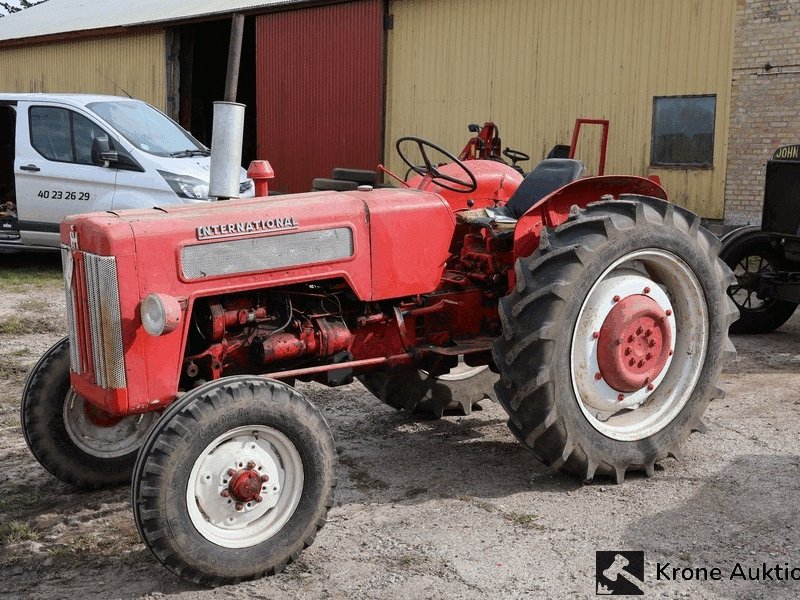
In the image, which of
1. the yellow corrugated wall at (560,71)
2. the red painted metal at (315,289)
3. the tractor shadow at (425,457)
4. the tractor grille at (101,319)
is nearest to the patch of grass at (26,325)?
the tractor shadow at (425,457)

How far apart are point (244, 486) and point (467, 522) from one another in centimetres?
100

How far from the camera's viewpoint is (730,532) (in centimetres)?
377

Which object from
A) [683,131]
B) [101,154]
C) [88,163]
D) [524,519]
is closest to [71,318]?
[524,519]

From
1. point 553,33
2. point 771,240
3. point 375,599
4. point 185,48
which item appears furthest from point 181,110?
point 375,599

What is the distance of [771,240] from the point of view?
7.51m

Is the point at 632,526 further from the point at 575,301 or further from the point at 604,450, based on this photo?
the point at 575,301

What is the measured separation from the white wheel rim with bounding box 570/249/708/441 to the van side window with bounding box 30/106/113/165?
7.13 meters

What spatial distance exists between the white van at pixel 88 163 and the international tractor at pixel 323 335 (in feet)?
18.0

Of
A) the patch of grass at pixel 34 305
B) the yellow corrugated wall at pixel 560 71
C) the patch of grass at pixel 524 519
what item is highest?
the yellow corrugated wall at pixel 560 71

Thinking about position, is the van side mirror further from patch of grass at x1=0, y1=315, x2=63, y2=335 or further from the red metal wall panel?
the red metal wall panel

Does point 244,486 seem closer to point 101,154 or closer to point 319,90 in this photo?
point 101,154

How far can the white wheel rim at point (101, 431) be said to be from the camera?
4.23 meters

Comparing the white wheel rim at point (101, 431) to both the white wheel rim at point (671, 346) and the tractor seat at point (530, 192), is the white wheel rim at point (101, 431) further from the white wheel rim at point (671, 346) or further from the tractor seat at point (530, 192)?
the white wheel rim at point (671, 346)

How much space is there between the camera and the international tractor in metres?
3.40
